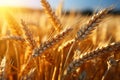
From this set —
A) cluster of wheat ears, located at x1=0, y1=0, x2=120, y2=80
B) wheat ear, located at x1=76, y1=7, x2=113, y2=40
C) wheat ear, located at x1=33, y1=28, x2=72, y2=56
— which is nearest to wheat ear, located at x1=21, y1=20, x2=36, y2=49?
cluster of wheat ears, located at x1=0, y1=0, x2=120, y2=80

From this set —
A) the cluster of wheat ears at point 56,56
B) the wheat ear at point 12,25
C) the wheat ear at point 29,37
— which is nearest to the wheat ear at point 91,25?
the cluster of wheat ears at point 56,56

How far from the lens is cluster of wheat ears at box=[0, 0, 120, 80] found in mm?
1270

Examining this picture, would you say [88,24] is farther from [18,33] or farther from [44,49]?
[18,33]

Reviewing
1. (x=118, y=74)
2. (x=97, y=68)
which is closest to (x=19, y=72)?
(x=97, y=68)

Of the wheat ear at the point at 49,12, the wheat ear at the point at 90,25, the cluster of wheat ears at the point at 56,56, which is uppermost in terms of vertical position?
the wheat ear at the point at 49,12

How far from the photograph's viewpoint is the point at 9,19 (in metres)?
1.63

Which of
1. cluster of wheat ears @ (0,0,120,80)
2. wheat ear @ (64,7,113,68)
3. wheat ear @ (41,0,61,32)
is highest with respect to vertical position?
wheat ear @ (41,0,61,32)

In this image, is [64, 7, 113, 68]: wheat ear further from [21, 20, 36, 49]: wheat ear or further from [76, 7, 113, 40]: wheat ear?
[21, 20, 36, 49]: wheat ear

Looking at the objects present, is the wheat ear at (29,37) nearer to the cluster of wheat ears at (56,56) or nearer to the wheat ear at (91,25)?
the cluster of wheat ears at (56,56)

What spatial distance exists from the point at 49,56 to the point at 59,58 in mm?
64

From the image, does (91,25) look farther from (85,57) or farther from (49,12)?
(49,12)

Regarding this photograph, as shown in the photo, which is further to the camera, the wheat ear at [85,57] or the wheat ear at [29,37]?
the wheat ear at [29,37]

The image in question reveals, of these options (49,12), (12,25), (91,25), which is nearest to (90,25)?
(91,25)

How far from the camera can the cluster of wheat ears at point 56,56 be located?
1270 mm
